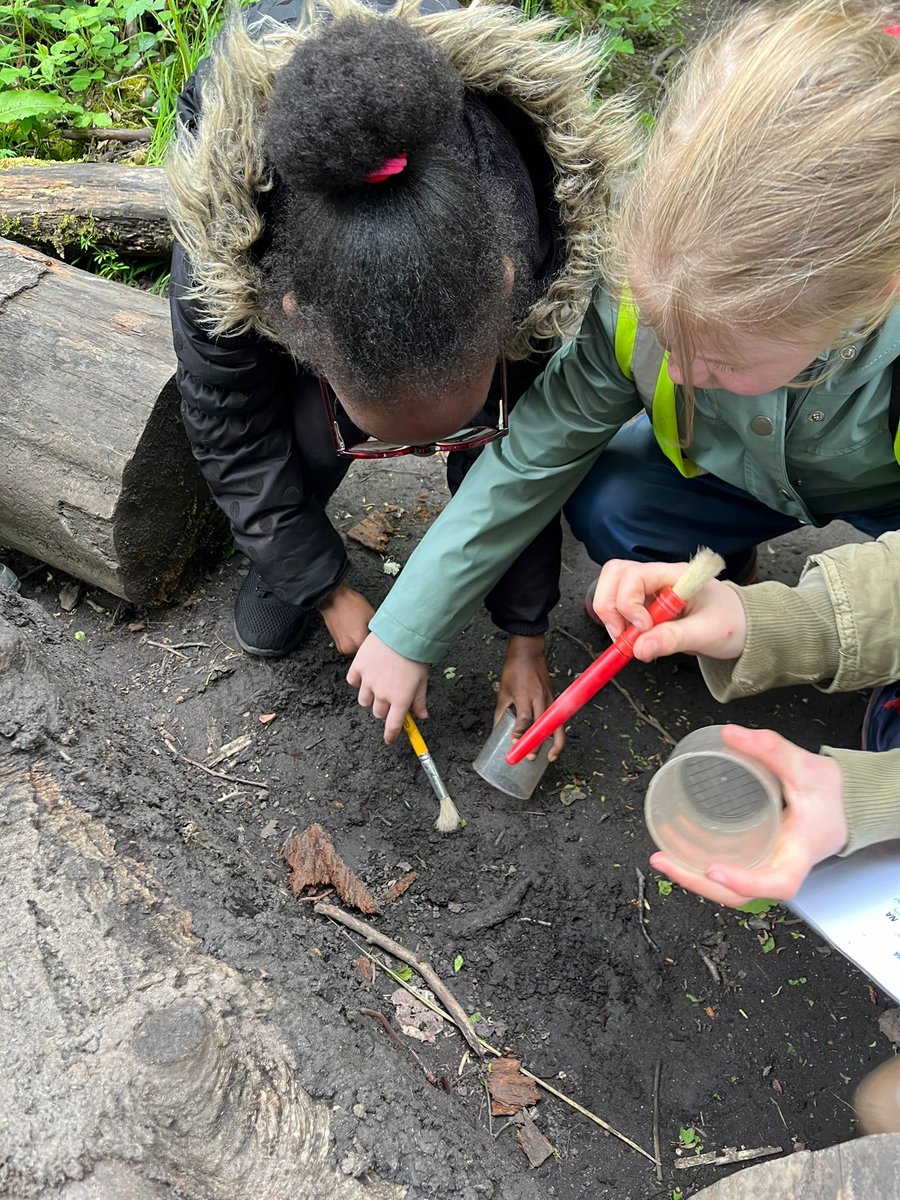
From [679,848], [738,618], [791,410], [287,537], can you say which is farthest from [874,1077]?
[287,537]

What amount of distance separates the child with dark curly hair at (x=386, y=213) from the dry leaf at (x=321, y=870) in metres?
0.70

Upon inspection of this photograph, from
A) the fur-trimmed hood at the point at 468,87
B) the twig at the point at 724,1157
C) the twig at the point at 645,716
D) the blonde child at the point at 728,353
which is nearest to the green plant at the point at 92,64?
the fur-trimmed hood at the point at 468,87

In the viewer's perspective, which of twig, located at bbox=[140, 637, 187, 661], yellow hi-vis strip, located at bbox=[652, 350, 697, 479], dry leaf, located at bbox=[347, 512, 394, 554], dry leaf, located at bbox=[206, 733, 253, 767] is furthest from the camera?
dry leaf, located at bbox=[347, 512, 394, 554]

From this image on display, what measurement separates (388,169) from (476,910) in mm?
1202

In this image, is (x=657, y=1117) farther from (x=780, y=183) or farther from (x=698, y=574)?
(x=780, y=183)

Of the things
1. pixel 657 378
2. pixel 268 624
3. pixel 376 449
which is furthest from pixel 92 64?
pixel 657 378

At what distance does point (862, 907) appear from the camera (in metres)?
1.17

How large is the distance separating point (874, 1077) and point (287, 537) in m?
1.36

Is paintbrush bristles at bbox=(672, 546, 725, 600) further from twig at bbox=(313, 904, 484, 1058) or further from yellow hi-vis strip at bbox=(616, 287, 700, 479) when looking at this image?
twig at bbox=(313, 904, 484, 1058)

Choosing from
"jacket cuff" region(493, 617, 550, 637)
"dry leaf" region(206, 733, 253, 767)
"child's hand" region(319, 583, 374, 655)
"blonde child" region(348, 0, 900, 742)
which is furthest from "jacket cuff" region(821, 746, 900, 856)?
"dry leaf" region(206, 733, 253, 767)

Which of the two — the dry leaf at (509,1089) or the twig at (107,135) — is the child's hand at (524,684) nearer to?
the dry leaf at (509,1089)

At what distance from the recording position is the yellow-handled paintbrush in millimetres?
1811

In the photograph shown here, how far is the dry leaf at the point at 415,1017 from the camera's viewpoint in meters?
1.46

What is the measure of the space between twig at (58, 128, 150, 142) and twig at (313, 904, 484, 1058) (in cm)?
271
